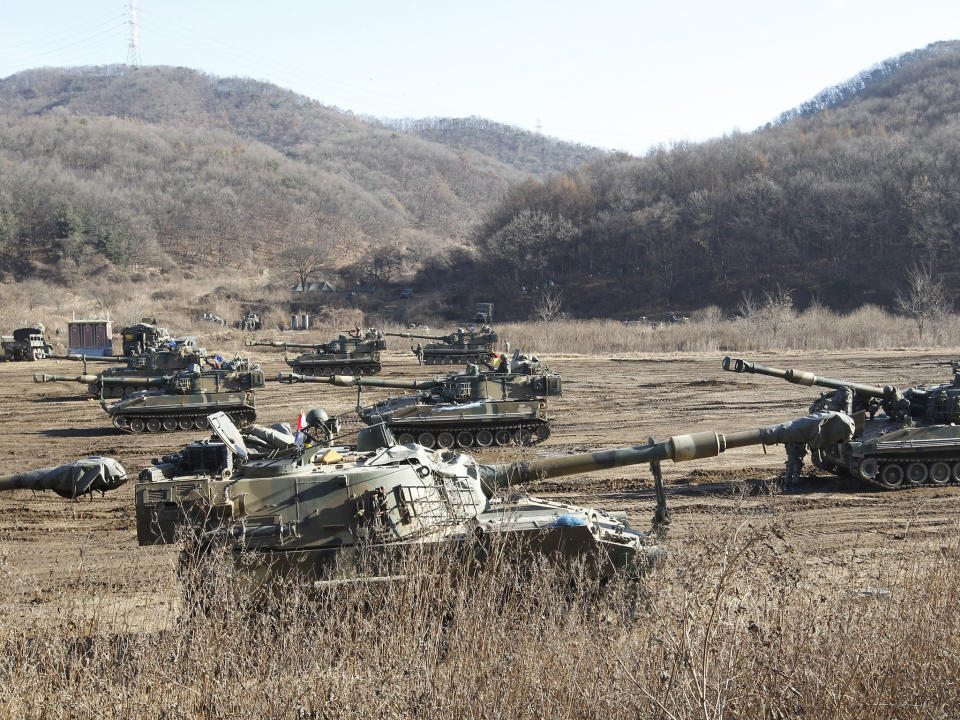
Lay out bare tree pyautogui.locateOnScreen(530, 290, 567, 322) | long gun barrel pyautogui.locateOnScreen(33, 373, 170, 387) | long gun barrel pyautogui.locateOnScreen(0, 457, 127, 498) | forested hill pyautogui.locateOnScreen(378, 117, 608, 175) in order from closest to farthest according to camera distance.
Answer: long gun barrel pyautogui.locateOnScreen(0, 457, 127, 498) → long gun barrel pyautogui.locateOnScreen(33, 373, 170, 387) → bare tree pyautogui.locateOnScreen(530, 290, 567, 322) → forested hill pyautogui.locateOnScreen(378, 117, 608, 175)

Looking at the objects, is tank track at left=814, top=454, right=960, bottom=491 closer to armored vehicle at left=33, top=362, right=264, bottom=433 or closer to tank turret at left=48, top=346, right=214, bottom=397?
armored vehicle at left=33, top=362, right=264, bottom=433

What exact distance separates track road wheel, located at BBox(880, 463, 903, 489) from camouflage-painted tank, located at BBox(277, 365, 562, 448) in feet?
24.1

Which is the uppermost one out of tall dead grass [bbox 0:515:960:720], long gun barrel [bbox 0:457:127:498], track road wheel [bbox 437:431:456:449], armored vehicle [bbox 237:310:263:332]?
armored vehicle [bbox 237:310:263:332]

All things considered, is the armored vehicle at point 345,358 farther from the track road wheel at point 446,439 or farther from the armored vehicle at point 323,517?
the armored vehicle at point 323,517

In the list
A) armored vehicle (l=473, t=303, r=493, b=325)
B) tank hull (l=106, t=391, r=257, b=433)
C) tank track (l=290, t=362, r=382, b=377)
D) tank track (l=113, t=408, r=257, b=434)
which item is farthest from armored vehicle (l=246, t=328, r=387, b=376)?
armored vehicle (l=473, t=303, r=493, b=325)

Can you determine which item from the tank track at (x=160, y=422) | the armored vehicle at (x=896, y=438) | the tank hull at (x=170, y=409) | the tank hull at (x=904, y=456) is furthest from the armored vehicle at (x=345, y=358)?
the tank hull at (x=904, y=456)

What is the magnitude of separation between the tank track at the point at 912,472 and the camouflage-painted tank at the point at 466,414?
704 centimetres

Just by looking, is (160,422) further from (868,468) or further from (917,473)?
(917,473)

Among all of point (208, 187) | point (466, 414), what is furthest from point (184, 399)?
point (208, 187)

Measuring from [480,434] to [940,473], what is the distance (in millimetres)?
9058

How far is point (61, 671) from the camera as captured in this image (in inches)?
230

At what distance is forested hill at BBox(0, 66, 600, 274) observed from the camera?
233 ft

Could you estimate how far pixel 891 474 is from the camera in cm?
1405

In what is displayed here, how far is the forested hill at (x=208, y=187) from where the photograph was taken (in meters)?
70.9
